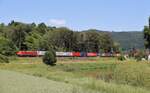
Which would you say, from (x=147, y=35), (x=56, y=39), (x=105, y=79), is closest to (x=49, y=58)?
(x=147, y=35)

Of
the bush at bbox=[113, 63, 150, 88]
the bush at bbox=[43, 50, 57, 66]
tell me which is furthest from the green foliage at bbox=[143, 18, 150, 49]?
the bush at bbox=[113, 63, 150, 88]

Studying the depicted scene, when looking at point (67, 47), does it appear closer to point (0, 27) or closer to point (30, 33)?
point (30, 33)

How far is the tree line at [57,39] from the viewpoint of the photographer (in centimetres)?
13925

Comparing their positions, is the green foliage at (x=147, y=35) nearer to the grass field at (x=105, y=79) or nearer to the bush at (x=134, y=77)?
the grass field at (x=105, y=79)

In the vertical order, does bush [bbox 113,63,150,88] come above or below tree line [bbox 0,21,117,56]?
below

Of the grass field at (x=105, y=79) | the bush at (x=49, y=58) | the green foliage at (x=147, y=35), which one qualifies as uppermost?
the green foliage at (x=147, y=35)

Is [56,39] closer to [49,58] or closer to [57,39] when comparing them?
[57,39]

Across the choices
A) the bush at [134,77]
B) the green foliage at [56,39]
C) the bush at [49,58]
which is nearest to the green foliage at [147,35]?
the bush at [49,58]

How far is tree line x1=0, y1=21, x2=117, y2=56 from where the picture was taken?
457ft

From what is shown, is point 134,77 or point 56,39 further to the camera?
point 56,39

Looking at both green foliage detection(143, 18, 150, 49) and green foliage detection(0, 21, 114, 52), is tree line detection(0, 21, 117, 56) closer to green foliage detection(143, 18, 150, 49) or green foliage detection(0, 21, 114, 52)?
green foliage detection(0, 21, 114, 52)

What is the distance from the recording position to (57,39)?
463 feet

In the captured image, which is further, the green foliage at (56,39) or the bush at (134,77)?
the green foliage at (56,39)

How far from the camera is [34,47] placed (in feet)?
460
